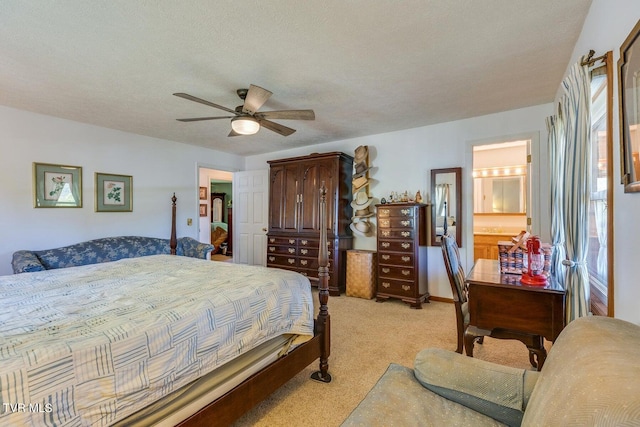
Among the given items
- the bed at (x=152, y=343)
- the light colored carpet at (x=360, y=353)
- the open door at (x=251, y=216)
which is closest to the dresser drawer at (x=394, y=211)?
the light colored carpet at (x=360, y=353)

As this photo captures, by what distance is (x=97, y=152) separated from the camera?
4082 mm

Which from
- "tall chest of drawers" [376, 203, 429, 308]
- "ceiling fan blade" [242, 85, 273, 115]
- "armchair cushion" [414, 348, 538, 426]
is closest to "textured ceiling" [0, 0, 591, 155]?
"ceiling fan blade" [242, 85, 273, 115]

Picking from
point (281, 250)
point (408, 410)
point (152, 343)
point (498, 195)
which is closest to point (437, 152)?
point (498, 195)

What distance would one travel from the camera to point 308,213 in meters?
4.75

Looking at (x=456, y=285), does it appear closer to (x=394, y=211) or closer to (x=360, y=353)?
(x=360, y=353)

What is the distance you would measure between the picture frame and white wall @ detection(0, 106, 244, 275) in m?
5.23

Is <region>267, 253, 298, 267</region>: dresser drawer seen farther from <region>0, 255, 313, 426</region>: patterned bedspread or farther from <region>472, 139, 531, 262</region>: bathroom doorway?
<region>472, 139, 531, 262</region>: bathroom doorway

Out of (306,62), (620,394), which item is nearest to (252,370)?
(620,394)

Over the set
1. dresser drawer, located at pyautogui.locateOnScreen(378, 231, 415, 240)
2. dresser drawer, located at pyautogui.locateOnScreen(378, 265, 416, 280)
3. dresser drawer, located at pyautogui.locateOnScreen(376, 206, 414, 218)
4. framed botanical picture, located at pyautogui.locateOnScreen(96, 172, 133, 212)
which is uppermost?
framed botanical picture, located at pyautogui.locateOnScreen(96, 172, 133, 212)

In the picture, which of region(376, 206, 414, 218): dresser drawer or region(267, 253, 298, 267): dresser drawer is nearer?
region(376, 206, 414, 218): dresser drawer

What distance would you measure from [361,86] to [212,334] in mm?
2509

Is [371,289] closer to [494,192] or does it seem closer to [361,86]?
[361,86]

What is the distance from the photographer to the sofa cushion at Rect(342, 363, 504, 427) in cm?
100

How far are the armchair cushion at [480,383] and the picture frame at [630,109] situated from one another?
908mm
